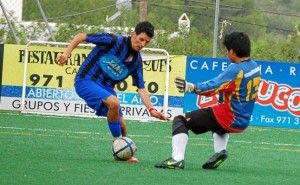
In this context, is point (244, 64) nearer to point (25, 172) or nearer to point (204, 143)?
point (25, 172)

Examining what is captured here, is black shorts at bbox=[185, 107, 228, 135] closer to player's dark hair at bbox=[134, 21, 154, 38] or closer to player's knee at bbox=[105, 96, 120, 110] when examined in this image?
player's knee at bbox=[105, 96, 120, 110]

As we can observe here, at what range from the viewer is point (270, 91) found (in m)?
21.3

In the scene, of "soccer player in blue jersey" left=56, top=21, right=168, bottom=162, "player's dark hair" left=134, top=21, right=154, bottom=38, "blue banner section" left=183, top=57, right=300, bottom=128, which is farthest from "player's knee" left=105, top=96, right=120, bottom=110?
"blue banner section" left=183, top=57, right=300, bottom=128

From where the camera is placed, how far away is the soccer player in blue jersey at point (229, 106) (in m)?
12.1

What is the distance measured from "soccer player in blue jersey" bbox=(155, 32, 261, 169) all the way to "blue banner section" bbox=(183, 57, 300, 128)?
8790mm

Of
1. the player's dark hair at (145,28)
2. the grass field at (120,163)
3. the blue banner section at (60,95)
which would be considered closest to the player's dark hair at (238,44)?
the player's dark hair at (145,28)

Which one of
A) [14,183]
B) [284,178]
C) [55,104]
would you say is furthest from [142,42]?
[55,104]

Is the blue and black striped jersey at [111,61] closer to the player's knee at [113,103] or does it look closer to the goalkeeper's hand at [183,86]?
the player's knee at [113,103]

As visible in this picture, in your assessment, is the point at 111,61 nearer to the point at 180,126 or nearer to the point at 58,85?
the point at 180,126

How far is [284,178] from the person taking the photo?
1181 centimetres

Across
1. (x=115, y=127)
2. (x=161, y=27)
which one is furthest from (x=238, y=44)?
(x=161, y=27)

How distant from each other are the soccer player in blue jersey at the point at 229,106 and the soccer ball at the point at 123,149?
75 centimetres

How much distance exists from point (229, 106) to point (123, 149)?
4.44ft

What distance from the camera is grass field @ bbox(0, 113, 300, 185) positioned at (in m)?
10.9
